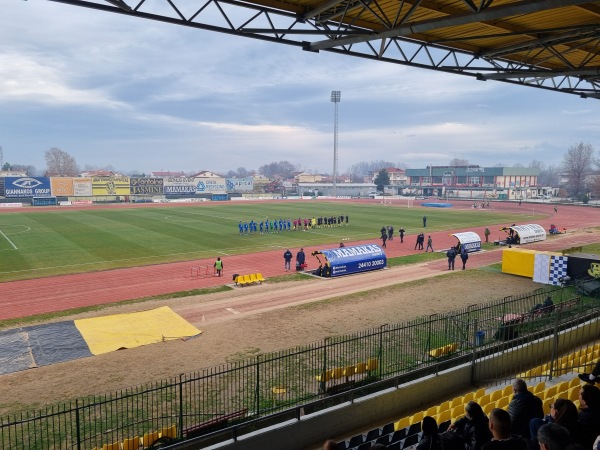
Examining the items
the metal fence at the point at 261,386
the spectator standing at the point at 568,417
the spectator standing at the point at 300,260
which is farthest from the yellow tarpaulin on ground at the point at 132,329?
the spectator standing at the point at 568,417

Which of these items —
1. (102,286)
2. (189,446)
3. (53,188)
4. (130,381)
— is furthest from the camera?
(53,188)

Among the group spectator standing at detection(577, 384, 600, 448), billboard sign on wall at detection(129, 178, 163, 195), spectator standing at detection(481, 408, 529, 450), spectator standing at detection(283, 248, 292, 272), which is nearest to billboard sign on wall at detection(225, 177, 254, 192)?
billboard sign on wall at detection(129, 178, 163, 195)

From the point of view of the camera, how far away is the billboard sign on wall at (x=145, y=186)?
92037 mm

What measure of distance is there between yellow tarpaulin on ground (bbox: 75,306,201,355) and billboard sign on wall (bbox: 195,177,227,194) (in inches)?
3373

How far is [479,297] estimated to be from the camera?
60.6ft

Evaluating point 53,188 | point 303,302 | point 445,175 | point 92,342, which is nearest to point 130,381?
point 92,342

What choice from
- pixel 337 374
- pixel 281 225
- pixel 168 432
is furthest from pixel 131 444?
pixel 281 225

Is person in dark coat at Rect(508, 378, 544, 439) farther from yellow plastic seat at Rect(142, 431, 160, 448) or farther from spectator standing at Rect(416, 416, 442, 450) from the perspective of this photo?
yellow plastic seat at Rect(142, 431, 160, 448)

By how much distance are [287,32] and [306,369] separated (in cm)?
814

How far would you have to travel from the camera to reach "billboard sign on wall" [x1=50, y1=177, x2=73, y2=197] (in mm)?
81438

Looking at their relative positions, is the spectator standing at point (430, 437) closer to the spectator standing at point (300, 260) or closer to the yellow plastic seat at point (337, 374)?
the yellow plastic seat at point (337, 374)

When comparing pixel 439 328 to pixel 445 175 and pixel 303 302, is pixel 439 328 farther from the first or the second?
pixel 445 175

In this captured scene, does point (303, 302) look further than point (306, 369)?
Yes

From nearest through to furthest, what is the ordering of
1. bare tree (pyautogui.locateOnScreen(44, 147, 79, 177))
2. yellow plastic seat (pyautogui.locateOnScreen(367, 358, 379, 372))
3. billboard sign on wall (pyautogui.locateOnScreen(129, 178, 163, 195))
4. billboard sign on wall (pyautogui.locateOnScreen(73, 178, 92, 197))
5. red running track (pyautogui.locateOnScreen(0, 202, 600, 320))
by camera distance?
yellow plastic seat (pyautogui.locateOnScreen(367, 358, 379, 372)) → red running track (pyautogui.locateOnScreen(0, 202, 600, 320)) → billboard sign on wall (pyautogui.locateOnScreen(73, 178, 92, 197)) → billboard sign on wall (pyautogui.locateOnScreen(129, 178, 163, 195)) → bare tree (pyautogui.locateOnScreen(44, 147, 79, 177))
